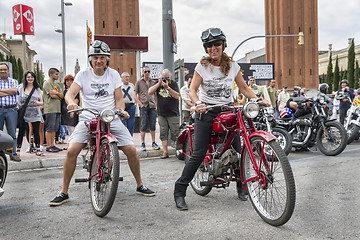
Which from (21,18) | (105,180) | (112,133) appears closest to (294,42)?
(21,18)

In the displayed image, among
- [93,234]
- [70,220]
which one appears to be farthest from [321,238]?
[70,220]

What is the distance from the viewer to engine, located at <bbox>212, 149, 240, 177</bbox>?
3.80 m

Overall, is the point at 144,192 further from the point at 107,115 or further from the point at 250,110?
the point at 250,110

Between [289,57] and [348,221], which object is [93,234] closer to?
[348,221]

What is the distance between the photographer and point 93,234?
3.20 m

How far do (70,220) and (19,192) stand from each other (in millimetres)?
1715

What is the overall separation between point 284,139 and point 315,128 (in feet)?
2.87

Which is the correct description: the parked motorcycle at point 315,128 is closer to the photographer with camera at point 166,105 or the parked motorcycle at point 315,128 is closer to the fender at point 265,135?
the photographer with camera at point 166,105

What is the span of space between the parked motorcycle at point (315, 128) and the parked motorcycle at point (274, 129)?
297 mm

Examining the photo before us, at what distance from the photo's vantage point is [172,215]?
146 inches

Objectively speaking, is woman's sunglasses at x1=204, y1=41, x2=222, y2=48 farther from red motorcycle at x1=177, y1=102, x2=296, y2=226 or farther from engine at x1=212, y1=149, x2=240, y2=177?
engine at x1=212, y1=149, x2=240, y2=177

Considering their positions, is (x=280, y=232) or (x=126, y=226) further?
(x=126, y=226)

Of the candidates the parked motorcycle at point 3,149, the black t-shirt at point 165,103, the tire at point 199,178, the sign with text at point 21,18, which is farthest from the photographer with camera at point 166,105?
the sign with text at point 21,18

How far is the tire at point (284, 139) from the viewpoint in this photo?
7.53m
